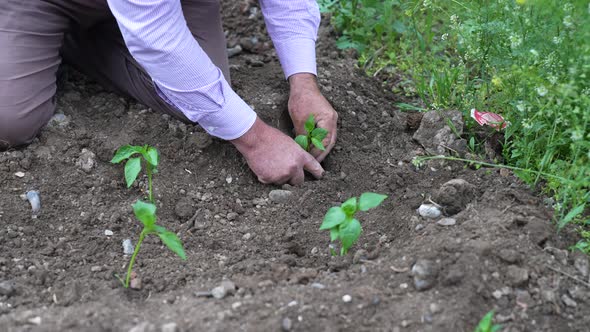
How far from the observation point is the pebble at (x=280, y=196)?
107 inches

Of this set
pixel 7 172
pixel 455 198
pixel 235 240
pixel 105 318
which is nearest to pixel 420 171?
pixel 455 198

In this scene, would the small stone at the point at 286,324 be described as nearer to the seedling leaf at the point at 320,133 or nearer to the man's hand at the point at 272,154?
the man's hand at the point at 272,154

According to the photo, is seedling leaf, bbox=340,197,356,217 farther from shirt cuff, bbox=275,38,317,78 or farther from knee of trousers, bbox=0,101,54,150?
knee of trousers, bbox=0,101,54,150

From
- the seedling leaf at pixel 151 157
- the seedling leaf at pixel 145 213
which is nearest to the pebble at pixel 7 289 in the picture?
the seedling leaf at pixel 145 213

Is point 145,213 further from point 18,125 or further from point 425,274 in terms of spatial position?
point 18,125

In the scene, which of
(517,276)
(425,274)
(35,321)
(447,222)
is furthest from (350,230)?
(35,321)

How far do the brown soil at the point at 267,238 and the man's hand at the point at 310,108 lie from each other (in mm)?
80

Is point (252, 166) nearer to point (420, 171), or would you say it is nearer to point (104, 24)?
point (420, 171)

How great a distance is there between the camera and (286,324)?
1.94 meters

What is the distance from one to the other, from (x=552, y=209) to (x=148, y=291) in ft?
4.38

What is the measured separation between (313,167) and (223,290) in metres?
0.80

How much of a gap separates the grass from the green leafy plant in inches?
19.1

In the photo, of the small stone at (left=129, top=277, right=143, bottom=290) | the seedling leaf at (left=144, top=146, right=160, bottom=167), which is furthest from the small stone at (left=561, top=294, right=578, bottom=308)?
the seedling leaf at (left=144, top=146, right=160, bottom=167)

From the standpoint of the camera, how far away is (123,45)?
327cm
